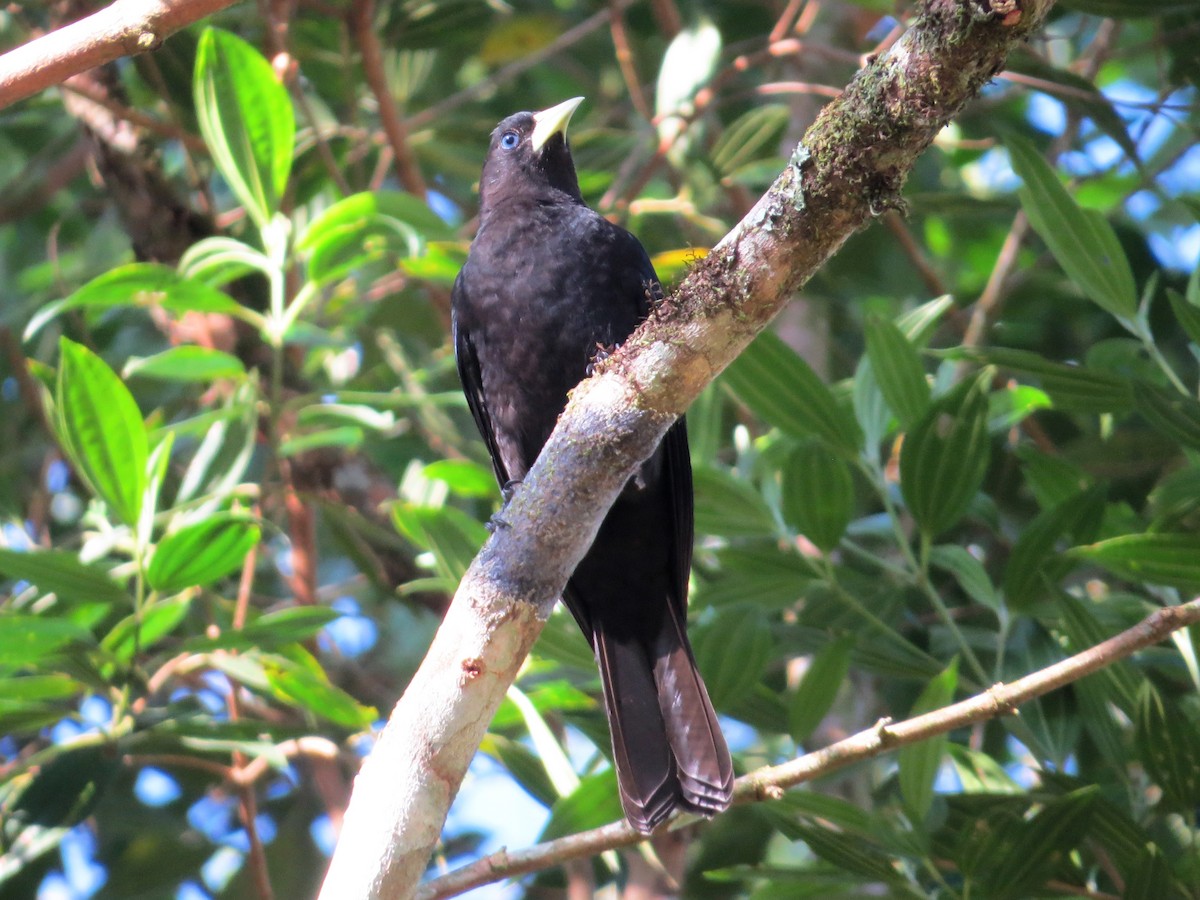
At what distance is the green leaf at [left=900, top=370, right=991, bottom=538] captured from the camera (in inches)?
115

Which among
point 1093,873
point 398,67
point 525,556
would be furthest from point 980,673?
point 398,67

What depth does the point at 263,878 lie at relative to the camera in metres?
3.38

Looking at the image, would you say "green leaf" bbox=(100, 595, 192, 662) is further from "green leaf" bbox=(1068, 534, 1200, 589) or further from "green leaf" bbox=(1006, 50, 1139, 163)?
"green leaf" bbox=(1006, 50, 1139, 163)

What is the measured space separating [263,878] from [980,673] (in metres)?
1.84

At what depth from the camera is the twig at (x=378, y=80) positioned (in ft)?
13.3

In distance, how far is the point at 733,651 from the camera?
2900 millimetres

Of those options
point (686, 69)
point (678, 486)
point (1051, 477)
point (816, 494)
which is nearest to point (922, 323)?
point (1051, 477)

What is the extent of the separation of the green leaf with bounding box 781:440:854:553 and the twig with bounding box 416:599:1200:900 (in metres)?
0.83

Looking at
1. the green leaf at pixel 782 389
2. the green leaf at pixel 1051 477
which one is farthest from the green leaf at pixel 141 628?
the green leaf at pixel 1051 477

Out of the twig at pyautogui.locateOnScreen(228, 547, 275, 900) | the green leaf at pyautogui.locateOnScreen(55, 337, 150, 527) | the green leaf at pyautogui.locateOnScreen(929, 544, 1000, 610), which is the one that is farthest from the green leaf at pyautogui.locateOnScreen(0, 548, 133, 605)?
the green leaf at pyautogui.locateOnScreen(929, 544, 1000, 610)

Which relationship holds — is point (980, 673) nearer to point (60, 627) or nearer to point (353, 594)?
point (60, 627)

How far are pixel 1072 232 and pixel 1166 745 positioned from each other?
1.06 m

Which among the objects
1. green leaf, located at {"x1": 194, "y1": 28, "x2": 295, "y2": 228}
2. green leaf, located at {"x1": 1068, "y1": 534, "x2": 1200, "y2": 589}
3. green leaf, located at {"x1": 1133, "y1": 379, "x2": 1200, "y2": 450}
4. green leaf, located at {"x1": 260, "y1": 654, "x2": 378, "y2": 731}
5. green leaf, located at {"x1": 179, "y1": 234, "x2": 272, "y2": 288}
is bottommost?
green leaf, located at {"x1": 1068, "y1": 534, "x2": 1200, "y2": 589}

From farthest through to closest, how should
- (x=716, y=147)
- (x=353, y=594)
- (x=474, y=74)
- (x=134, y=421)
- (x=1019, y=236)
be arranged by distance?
(x=474, y=74) < (x=353, y=594) < (x=716, y=147) < (x=1019, y=236) < (x=134, y=421)
